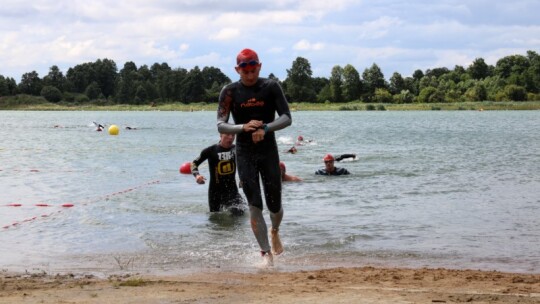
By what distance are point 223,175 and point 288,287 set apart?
578 cm

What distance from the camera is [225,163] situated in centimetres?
1258

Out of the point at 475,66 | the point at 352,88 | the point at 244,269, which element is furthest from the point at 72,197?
the point at 475,66

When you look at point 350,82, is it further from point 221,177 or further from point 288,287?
point 288,287

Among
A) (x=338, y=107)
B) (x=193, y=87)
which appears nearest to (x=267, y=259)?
(x=338, y=107)

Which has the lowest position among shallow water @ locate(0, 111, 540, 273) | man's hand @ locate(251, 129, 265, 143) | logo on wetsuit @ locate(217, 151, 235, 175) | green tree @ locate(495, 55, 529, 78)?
shallow water @ locate(0, 111, 540, 273)

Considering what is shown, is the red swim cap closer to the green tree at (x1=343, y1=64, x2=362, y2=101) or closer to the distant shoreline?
A: the distant shoreline

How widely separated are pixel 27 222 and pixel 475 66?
183099 mm

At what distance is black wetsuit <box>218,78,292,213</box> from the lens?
8.23 m

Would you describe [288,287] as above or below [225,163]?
below

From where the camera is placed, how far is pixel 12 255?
10.1m

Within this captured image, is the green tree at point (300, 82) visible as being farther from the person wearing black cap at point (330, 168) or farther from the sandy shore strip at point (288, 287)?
the sandy shore strip at point (288, 287)

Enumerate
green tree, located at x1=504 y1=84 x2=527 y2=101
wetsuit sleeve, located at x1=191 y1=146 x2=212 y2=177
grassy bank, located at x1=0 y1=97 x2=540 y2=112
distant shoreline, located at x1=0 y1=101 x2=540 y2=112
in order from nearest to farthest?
1. wetsuit sleeve, located at x1=191 y1=146 x2=212 y2=177
2. distant shoreline, located at x1=0 y1=101 x2=540 y2=112
3. grassy bank, located at x1=0 y1=97 x2=540 y2=112
4. green tree, located at x1=504 y1=84 x2=527 y2=101

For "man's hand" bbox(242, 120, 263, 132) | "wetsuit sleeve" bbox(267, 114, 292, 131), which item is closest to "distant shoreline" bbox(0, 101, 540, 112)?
"wetsuit sleeve" bbox(267, 114, 292, 131)

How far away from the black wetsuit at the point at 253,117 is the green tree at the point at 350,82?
549 ft
